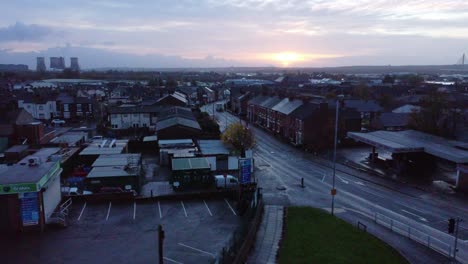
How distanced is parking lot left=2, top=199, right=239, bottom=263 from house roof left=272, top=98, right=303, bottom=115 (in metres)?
32.6

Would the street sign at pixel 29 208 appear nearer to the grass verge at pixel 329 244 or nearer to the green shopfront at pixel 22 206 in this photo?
the green shopfront at pixel 22 206

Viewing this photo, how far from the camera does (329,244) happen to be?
19.0m

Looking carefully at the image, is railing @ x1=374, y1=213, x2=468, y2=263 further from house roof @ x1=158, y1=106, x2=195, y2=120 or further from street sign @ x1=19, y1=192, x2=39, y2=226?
house roof @ x1=158, y1=106, x2=195, y2=120

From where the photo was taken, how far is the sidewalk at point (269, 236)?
17.8m

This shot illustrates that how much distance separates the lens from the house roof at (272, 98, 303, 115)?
55781mm

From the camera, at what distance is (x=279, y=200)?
91.4 feet

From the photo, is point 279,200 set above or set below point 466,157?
below

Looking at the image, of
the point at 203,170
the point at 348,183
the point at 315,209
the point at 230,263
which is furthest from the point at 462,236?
the point at 203,170

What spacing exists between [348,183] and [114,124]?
130 feet

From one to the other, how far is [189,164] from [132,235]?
11.2 meters

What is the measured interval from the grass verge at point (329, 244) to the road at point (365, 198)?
296cm

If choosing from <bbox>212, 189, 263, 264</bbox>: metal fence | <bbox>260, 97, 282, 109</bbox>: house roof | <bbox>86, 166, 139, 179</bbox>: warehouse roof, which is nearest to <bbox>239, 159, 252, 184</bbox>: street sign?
<bbox>212, 189, 263, 264</bbox>: metal fence

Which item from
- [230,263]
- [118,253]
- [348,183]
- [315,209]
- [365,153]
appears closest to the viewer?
[230,263]

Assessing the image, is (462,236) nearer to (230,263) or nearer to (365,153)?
(230,263)
